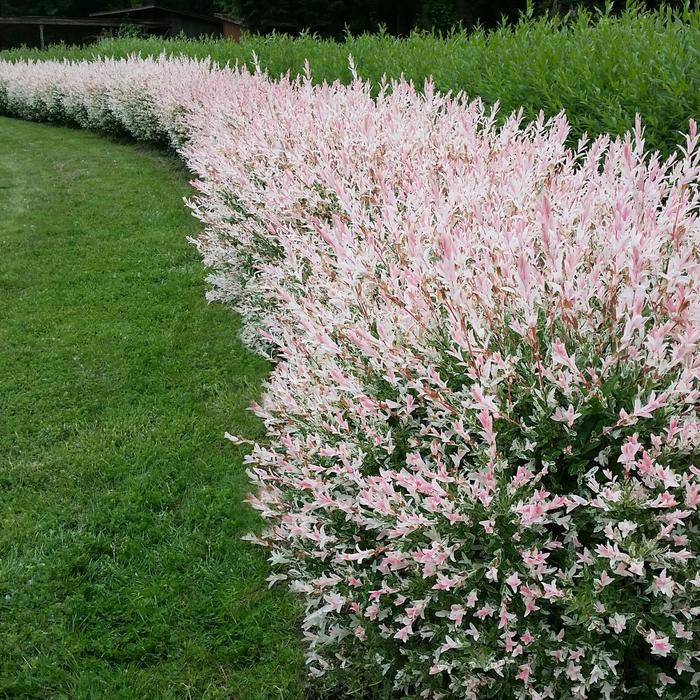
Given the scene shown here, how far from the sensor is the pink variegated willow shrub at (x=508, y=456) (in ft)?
6.20

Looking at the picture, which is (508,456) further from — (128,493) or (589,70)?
(589,70)

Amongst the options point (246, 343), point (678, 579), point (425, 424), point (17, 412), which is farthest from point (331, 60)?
point (678, 579)

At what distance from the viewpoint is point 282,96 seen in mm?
7043

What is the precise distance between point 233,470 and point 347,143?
2.30 m

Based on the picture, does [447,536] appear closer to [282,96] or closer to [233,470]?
[233,470]

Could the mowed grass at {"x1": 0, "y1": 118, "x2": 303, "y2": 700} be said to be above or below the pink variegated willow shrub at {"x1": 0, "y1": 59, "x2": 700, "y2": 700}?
below

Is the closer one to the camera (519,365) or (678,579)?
(678,579)

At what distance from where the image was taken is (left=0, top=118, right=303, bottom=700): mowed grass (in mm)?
2967

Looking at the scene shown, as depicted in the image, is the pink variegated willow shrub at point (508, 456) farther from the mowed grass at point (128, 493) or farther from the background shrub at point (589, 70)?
the background shrub at point (589, 70)

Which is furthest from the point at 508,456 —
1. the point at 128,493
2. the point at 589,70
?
the point at 589,70

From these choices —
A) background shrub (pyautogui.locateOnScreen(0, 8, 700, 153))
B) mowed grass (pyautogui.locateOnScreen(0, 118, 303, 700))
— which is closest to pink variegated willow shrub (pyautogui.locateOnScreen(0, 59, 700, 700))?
mowed grass (pyautogui.locateOnScreen(0, 118, 303, 700))

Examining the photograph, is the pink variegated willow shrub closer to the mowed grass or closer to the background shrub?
the mowed grass

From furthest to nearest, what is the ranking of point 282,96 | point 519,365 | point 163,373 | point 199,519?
point 282,96, point 163,373, point 199,519, point 519,365

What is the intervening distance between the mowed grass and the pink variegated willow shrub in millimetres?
540
